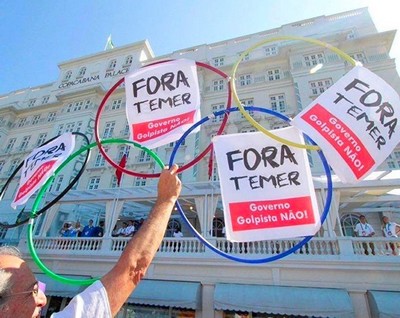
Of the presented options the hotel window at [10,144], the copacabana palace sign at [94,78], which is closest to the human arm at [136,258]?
the copacabana palace sign at [94,78]

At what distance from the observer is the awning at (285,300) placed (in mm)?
8125

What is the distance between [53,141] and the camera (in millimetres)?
4746

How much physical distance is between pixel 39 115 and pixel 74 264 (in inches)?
1004

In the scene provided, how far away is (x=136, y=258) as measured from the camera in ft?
5.10

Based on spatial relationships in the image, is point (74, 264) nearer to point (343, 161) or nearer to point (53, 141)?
point (53, 141)

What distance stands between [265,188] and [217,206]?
524 inches

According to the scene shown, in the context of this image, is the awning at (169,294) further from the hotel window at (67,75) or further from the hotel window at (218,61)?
the hotel window at (67,75)

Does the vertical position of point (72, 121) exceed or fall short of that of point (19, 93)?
it falls short

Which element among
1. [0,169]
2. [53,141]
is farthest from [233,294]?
[0,169]

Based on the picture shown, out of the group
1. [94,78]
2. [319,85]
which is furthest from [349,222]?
[94,78]

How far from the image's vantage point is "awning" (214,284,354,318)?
320 inches

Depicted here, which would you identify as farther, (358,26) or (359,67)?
(358,26)

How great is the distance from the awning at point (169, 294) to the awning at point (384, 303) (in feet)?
20.1

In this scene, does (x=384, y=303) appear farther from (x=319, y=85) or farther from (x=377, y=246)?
(x=319, y=85)
